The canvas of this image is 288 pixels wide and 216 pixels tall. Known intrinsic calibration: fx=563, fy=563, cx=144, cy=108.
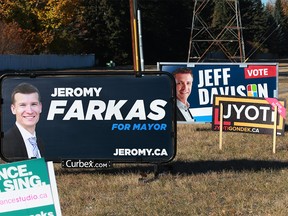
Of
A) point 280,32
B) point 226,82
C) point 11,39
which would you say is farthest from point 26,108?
point 280,32

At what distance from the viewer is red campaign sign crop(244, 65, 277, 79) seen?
1277cm

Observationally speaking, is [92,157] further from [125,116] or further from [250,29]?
[250,29]

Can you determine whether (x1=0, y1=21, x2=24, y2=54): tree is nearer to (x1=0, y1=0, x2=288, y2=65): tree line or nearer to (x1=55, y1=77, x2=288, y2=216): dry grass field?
Answer: (x1=0, y1=0, x2=288, y2=65): tree line

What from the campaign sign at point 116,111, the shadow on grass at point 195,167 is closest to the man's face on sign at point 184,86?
the shadow on grass at point 195,167

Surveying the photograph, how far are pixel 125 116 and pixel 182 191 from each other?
1306 mm

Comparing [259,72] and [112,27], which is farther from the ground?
[112,27]

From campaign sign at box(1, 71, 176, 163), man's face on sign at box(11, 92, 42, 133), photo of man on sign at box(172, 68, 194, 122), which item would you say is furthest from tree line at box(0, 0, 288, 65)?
man's face on sign at box(11, 92, 42, 133)

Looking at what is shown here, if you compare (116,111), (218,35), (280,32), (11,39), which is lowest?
(116,111)

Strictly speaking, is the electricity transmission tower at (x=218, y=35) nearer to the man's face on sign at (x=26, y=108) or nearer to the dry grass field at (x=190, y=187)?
the dry grass field at (x=190, y=187)

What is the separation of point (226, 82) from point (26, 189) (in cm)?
908

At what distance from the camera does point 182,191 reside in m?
6.80

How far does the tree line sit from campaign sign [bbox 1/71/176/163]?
155ft

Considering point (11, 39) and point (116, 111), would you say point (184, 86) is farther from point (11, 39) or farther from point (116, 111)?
point (11, 39)

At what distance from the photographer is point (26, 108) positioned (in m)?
7.14
